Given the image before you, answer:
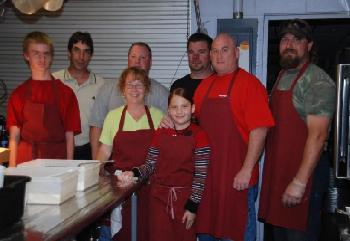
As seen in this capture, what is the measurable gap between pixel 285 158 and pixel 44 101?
172cm

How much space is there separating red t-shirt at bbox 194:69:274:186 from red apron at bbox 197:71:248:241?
3 centimetres

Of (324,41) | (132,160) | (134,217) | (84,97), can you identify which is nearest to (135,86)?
(132,160)

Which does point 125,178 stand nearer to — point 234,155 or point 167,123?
point 167,123

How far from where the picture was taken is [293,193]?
2795 millimetres

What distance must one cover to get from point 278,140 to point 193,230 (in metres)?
0.82

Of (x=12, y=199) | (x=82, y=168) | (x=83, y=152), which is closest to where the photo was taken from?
(x=12, y=199)

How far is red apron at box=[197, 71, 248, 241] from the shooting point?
9.13ft

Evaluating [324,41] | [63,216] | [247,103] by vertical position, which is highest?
[324,41]

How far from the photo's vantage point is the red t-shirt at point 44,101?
3.14m

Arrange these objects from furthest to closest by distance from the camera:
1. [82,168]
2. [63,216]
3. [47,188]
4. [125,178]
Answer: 1. [125,178]
2. [82,168]
3. [47,188]
4. [63,216]

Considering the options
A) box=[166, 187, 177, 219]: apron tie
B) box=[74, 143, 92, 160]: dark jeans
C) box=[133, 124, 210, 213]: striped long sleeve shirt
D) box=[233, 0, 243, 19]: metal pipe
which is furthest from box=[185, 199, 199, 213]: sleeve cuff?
box=[233, 0, 243, 19]: metal pipe

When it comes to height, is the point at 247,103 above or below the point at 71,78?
below

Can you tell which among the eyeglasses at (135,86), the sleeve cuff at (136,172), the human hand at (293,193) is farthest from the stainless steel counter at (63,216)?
the human hand at (293,193)

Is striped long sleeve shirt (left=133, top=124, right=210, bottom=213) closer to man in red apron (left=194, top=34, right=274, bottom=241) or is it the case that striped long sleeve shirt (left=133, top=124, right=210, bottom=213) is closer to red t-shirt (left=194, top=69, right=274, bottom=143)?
man in red apron (left=194, top=34, right=274, bottom=241)
